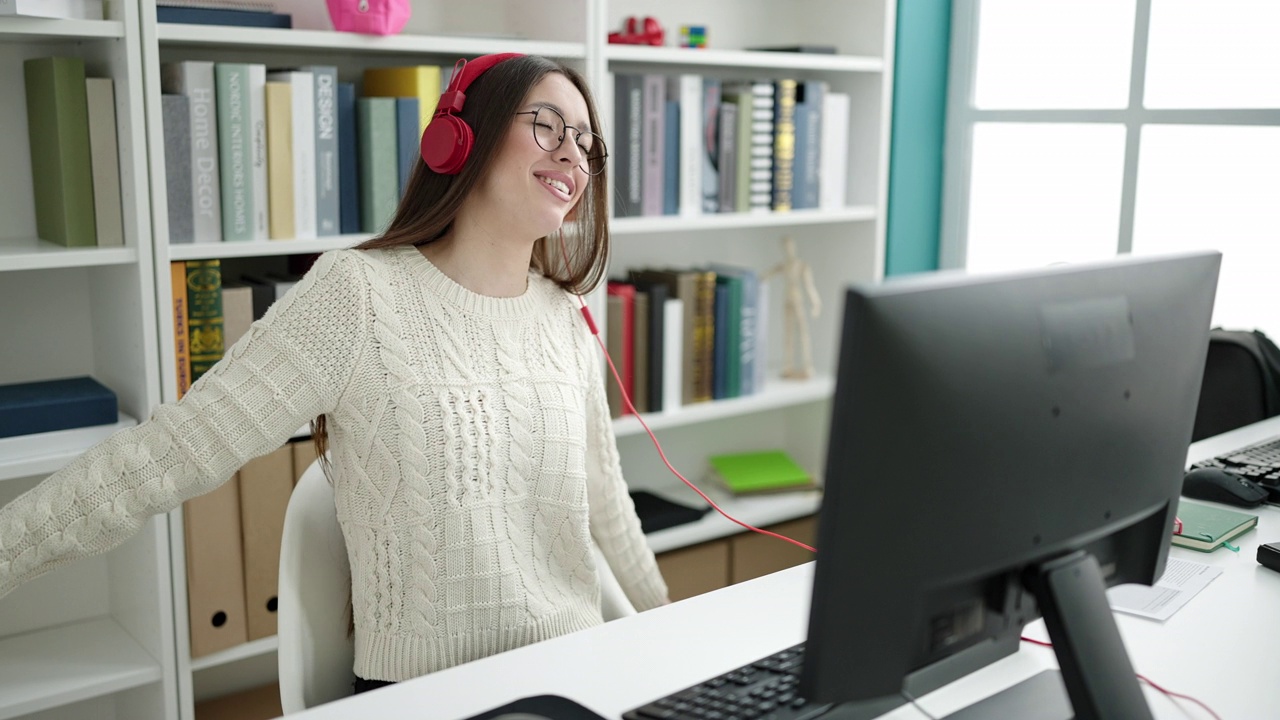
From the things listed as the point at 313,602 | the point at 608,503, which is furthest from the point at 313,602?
the point at 608,503

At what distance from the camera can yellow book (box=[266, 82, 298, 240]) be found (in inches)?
74.7

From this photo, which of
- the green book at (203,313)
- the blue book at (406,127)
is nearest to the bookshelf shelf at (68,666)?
the green book at (203,313)

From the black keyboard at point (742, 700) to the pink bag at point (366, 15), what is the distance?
1319 millimetres

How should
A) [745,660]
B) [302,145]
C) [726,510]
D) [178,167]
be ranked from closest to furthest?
[745,660] < [178,167] < [302,145] < [726,510]

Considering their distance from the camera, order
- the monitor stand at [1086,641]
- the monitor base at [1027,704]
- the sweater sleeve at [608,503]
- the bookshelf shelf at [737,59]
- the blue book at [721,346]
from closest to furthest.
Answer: the monitor stand at [1086,641] → the monitor base at [1027,704] → the sweater sleeve at [608,503] → the bookshelf shelf at [737,59] → the blue book at [721,346]

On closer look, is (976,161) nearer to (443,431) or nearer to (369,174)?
(369,174)

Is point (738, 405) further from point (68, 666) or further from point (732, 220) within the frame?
point (68, 666)

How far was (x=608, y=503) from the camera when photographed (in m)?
1.57

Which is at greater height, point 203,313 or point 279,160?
point 279,160

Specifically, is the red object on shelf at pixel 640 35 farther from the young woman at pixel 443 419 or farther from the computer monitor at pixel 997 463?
the computer monitor at pixel 997 463

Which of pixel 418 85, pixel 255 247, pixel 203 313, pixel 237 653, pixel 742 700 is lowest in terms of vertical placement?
pixel 237 653

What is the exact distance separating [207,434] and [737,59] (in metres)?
1.60

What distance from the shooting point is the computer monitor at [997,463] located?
79 centimetres

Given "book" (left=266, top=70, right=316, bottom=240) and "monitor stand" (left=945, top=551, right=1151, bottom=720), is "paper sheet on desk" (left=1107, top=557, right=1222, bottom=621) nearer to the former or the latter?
"monitor stand" (left=945, top=551, right=1151, bottom=720)
